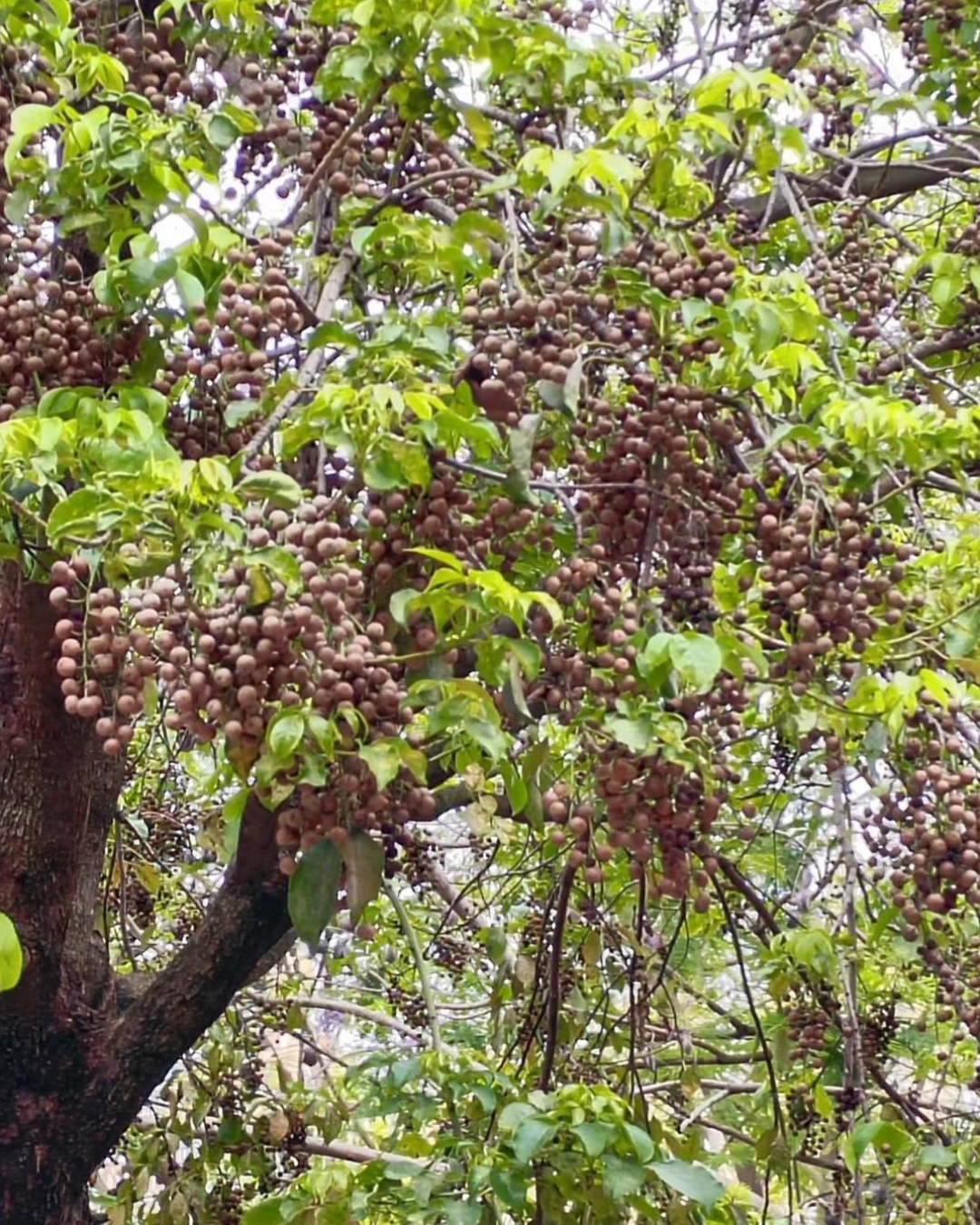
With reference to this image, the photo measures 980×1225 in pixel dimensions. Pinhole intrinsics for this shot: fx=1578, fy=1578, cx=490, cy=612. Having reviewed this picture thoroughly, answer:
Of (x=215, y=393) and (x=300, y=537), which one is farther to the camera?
(x=215, y=393)

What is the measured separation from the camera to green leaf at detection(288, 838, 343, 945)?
1.59 meters

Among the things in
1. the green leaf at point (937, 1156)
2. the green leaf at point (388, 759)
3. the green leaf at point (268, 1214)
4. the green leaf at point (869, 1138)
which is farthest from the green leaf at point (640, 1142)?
the green leaf at point (388, 759)

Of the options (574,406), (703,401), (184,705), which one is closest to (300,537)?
(184,705)

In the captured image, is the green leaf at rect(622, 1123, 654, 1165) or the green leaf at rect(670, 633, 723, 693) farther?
the green leaf at rect(622, 1123, 654, 1165)

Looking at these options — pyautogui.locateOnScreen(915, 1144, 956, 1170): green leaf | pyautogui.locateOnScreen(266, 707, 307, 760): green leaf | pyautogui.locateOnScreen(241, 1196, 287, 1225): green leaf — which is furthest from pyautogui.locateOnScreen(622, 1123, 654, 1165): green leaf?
pyautogui.locateOnScreen(266, 707, 307, 760): green leaf

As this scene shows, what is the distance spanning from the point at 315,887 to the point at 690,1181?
87 cm

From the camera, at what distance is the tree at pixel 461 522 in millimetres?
1546

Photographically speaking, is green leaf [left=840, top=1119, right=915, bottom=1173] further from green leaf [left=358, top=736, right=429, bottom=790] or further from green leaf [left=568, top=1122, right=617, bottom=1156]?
green leaf [left=358, top=736, right=429, bottom=790]

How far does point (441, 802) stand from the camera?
103 inches

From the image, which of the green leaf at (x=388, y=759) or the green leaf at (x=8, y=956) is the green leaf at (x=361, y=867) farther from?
the green leaf at (x=8, y=956)

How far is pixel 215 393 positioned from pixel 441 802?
3.15 ft

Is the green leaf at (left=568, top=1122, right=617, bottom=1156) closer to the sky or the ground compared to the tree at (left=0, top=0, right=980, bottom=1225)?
closer to the ground

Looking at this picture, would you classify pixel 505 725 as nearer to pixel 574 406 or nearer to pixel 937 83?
pixel 574 406

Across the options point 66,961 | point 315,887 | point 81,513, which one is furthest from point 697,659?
point 66,961
